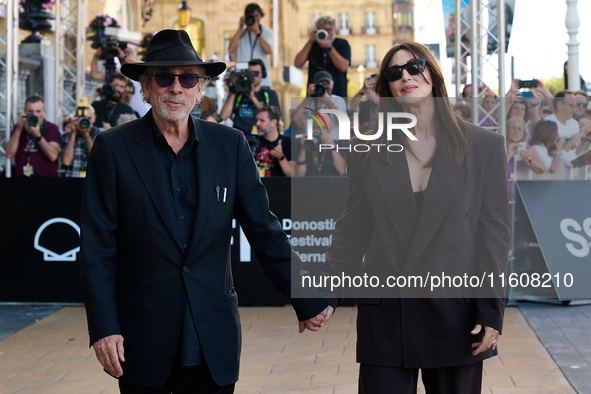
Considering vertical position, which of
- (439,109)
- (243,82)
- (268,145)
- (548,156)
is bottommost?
(439,109)

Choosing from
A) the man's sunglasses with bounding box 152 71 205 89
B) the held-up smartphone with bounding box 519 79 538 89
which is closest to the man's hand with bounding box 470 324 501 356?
the man's sunglasses with bounding box 152 71 205 89

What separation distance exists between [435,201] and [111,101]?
774cm

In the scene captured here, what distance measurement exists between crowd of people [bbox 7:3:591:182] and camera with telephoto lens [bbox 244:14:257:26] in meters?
0.01

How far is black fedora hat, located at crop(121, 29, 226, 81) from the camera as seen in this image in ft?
10.3

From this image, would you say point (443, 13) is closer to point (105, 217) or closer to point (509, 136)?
point (509, 136)

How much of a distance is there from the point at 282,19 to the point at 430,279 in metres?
39.2

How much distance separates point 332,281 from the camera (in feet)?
11.1

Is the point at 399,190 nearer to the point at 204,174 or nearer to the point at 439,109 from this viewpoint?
the point at 439,109

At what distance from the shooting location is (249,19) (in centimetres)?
1048

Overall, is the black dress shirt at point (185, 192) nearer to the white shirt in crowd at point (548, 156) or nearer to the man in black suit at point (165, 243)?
the man in black suit at point (165, 243)

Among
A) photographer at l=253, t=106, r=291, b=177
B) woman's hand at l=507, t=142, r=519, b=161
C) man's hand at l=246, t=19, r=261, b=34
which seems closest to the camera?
woman's hand at l=507, t=142, r=519, b=161

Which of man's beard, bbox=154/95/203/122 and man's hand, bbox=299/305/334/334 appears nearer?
man's beard, bbox=154/95/203/122

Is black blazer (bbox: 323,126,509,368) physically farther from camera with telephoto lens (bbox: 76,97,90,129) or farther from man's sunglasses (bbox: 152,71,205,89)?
camera with telephoto lens (bbox: 76,97,90,129)

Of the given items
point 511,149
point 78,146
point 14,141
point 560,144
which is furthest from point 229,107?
point 560,144
